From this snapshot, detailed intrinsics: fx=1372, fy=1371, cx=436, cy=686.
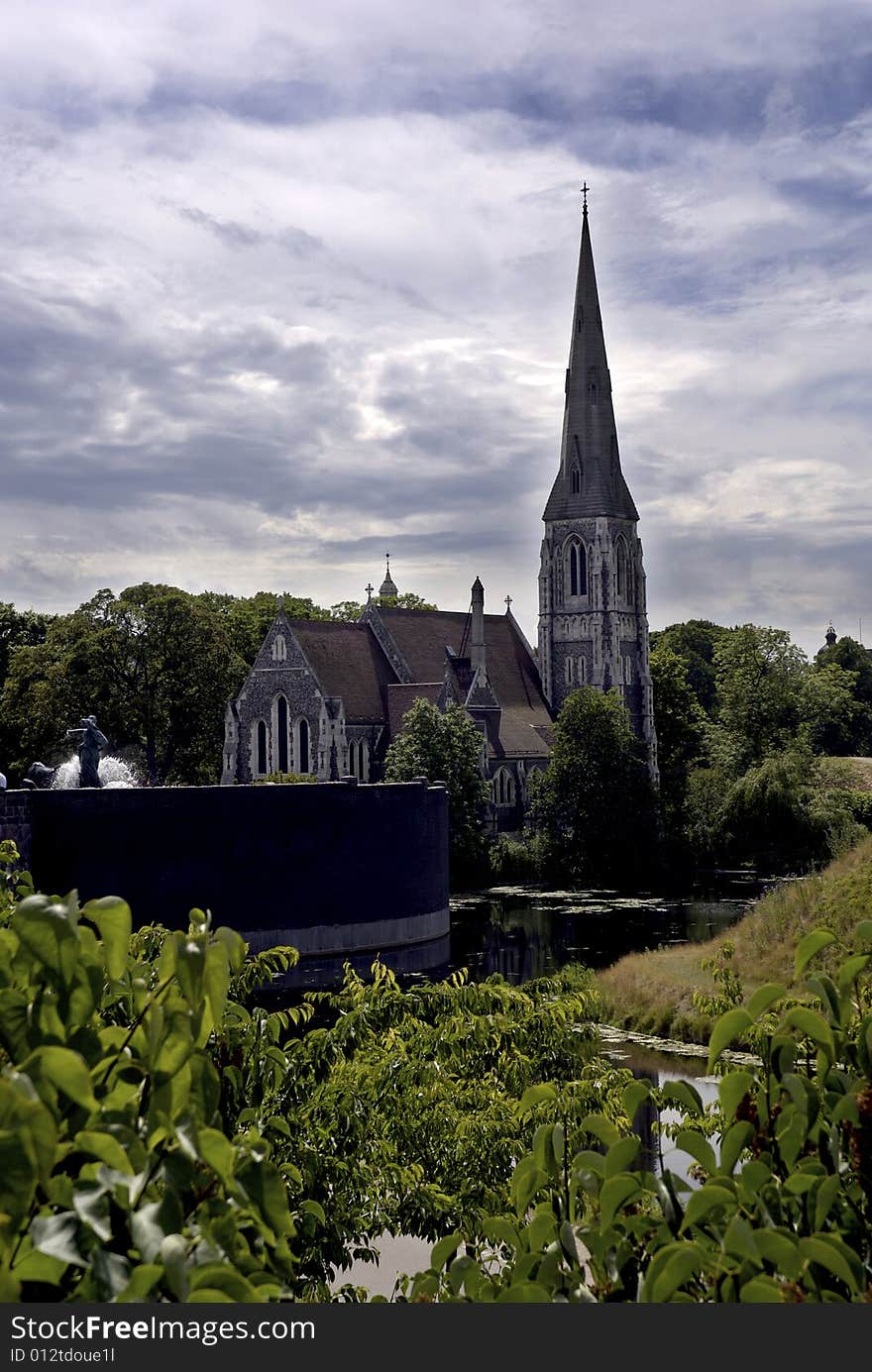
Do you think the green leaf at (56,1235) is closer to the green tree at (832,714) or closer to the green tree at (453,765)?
the green tree at (453,765)

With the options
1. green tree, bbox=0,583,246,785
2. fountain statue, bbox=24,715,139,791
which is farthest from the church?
fountain statue, bbox=24,715,139,791

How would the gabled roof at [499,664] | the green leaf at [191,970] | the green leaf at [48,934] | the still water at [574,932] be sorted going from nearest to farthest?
the green leaf at [191,970] → the green leaf at [48,934] → the still water at [574,932] → the gabled roof at [499,664]

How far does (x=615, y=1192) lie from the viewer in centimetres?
360

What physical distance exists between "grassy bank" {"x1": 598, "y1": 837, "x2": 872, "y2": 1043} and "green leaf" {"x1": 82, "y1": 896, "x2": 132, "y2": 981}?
84.1 feet

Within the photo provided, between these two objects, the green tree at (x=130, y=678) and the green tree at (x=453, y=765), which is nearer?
the green tree at (x=453, y=765)

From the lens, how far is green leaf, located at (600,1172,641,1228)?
356cm

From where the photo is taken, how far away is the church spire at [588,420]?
80.6 m

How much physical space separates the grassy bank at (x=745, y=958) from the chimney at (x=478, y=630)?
3940 centimetres

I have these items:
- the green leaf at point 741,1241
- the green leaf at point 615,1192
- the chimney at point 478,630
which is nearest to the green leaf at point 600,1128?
the green leaf at point 615,1192

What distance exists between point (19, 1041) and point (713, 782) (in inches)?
2708

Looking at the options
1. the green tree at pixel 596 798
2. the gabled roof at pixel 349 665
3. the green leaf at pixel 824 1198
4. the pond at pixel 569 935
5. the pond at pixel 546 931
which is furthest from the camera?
the gabled roof at pixel 349 665

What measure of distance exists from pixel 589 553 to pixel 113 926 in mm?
78847

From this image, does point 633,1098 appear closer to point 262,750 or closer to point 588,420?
point 262,750

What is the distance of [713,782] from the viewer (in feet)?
230
